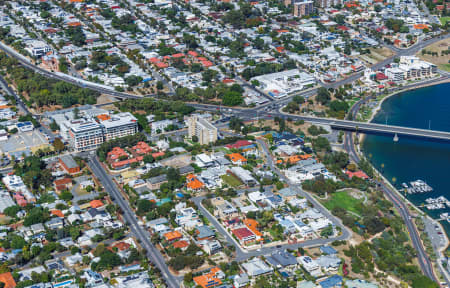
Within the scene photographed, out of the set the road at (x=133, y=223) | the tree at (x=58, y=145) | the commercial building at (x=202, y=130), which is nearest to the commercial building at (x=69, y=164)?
the road at (x=133, y=223)


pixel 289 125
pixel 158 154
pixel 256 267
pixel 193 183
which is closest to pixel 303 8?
pixel 289 125

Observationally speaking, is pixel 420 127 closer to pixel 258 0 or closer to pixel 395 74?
pixel 395 74

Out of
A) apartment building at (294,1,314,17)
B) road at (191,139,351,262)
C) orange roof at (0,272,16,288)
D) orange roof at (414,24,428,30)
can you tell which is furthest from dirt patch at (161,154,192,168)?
orange roof at (414,24,428,30)

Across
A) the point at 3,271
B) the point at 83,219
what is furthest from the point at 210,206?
the point at 3,271

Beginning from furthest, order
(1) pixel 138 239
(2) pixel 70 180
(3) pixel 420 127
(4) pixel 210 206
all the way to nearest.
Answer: (3) pixel 420 127, (2) pixel 70 180, (4) pixel 210 206, (1) pixel 138 239

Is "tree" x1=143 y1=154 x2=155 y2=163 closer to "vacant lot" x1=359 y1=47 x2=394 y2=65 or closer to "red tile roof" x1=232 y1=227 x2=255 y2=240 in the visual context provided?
"red tile roof" x1=232 y1=227 x2=255 y2=240

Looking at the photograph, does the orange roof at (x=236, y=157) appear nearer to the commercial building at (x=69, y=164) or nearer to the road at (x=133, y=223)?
the road at (x=133, y=223)
